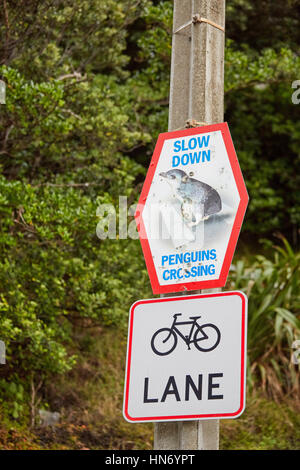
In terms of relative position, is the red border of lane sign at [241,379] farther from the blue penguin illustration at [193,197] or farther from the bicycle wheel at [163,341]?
the blue penguin illustration at [193,197]

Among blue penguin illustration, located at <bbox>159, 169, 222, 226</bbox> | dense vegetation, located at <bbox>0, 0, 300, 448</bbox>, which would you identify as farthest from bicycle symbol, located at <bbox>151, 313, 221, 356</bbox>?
dense vegetation, located at <bbox>0, 0, 300, 448</bbox>

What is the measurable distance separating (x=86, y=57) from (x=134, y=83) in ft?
3.24

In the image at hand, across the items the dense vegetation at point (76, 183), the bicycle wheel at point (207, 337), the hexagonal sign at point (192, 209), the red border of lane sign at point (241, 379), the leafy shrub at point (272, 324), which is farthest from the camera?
the leafy shrub at point (272, 324)

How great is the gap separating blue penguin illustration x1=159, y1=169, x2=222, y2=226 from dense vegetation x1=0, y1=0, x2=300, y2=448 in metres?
3.26

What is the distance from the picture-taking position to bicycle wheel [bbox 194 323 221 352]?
109 inches

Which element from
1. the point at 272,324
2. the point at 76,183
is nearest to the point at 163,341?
the point at 76,183

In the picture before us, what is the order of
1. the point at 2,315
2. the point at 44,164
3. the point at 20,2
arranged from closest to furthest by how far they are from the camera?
1. the point at 2,315
2. the point at 20,2
3. the point at 44,164

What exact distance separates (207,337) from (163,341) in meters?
0.20

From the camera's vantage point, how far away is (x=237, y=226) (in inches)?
116

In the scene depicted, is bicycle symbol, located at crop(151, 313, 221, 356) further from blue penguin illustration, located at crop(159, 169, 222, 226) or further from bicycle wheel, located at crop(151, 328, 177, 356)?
blue penguin illustration, located at crop(159, 169, 222, 226)

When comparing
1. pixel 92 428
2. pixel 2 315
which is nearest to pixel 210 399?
pixel 2 315

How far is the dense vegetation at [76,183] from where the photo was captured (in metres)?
6.57

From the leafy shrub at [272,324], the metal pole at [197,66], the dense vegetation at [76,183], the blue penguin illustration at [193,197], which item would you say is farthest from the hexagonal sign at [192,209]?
the leafy shrub at [272,324]

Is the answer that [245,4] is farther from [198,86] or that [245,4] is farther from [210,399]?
[210,399]
